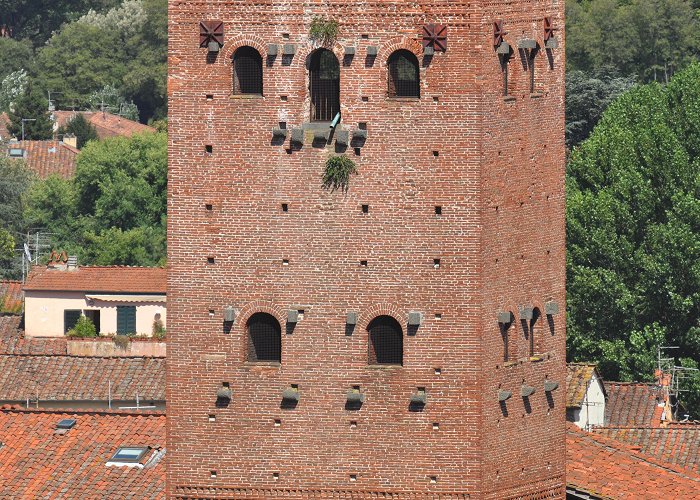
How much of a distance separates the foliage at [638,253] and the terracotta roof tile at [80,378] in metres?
15.4

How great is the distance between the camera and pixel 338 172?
4288cm

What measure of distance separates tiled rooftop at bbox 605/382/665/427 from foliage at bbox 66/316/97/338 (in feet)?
41.1

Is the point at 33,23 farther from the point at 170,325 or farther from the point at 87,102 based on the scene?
the point at 170,325

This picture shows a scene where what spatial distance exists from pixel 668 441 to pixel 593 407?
5915 mm

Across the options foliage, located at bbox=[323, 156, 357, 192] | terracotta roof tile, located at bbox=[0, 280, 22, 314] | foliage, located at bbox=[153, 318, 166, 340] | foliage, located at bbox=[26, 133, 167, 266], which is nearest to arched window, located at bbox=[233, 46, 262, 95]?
foliage, located at bbox=[323, 156, 357, 192]

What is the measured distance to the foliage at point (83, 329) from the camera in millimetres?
70938

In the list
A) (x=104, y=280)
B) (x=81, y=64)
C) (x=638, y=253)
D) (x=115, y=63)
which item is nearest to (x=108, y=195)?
(x=104, y=280)

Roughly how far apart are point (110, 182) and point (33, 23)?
138ft

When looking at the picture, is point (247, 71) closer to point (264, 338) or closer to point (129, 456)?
point (264, 338)

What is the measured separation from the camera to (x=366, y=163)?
42906 millimetres

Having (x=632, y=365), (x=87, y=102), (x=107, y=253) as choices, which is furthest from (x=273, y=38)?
(x=87, y=102)

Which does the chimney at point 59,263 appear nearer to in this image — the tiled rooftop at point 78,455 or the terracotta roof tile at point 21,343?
the terracotta roof tile at point 21,343

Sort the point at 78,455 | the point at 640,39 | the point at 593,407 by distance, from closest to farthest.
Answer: the point at 78,455 < the point at 593,407 < the point at 640,39

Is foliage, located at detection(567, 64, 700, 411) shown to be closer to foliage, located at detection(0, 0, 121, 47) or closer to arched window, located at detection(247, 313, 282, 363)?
arched window, located at detection(247, 313, 282, 363)
